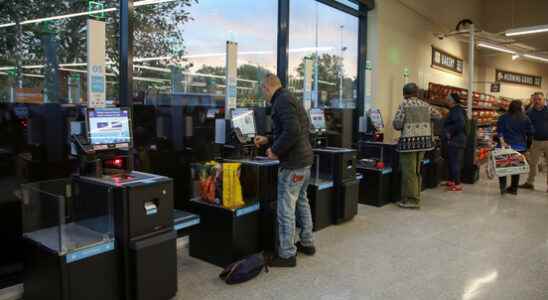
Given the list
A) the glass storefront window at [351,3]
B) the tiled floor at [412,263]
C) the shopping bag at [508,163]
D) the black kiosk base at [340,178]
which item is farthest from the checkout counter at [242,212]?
the shopping bag at [508,163]

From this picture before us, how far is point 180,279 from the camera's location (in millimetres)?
3096

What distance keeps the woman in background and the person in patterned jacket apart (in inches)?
76.3

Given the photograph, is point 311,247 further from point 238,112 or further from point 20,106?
point 20,106

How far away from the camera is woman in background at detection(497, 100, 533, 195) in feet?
20.4

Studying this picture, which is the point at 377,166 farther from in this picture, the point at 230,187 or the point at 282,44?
the point at 230,187

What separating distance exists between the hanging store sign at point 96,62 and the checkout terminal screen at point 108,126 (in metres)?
0.26

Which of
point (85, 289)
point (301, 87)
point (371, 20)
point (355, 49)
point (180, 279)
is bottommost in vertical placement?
point (180, 279)

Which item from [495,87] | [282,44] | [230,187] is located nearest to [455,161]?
[282,44]

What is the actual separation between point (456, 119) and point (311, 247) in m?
3.98

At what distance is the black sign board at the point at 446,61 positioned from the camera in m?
8.84

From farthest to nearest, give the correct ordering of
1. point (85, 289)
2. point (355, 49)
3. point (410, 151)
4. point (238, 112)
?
1. point (355, 49)
2. point (410, 151)
3. point (238, 112)
4. point (85, 289)

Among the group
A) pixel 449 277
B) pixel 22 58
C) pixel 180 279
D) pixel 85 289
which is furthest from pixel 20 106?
pixel 449 277

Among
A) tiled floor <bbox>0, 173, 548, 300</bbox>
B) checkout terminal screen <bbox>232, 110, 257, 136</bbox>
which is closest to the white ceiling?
tiled floor <bbox>0, 173, 548, 300</bbox>

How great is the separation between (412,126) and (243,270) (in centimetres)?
311
